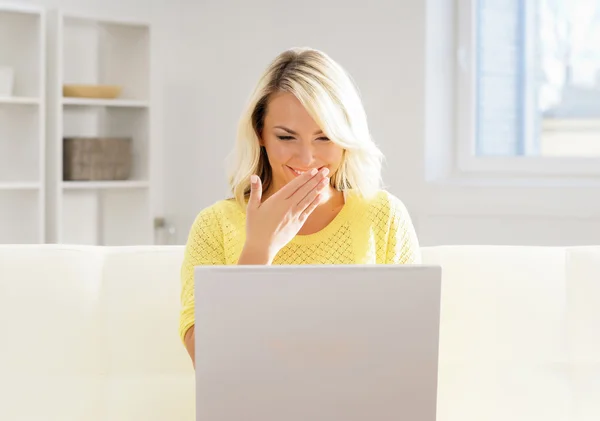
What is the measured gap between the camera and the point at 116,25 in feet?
14.3

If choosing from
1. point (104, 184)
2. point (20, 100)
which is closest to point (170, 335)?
point (20, 100)

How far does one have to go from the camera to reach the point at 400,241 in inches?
71.7

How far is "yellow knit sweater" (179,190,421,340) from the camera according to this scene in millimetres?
1773

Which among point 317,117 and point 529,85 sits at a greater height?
point 529,85

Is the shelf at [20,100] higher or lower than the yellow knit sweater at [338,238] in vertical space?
higher

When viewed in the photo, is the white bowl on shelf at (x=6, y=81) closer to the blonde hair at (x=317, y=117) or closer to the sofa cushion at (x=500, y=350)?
the blonde hair at (x=317, y=117)

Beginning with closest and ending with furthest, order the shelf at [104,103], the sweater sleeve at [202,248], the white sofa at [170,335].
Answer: the sweater sleeve at [202,248], the white sofa at [170,335], the shelf at [104,103]

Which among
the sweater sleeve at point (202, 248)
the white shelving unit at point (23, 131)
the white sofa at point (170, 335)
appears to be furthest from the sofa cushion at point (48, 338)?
the white shelving unit at point (23, 131)

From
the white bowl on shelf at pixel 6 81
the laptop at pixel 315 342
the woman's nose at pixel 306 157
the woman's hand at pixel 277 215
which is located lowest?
the laptop at pixel 315 342

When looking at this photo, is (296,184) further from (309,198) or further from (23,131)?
(23,131)

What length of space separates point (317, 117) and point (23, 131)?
8.89 ft

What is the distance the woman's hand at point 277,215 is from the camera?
1.54 meters

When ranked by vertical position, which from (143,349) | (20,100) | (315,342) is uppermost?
(20,100)

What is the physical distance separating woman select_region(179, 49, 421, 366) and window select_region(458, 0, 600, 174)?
1.95m
